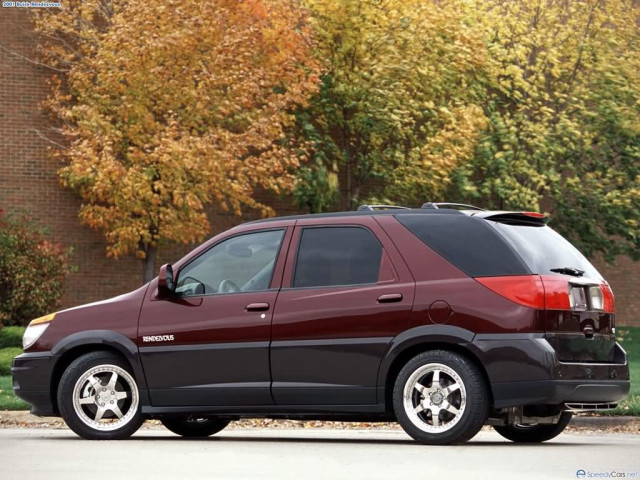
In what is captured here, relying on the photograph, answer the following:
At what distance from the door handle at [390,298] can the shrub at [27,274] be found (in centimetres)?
1713

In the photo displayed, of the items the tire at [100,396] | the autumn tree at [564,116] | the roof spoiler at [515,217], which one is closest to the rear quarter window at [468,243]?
the roof spoiler at [515,217]

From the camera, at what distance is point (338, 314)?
36.1ft

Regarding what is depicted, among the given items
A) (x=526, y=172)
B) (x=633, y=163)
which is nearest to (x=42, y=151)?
(x=526, y=172)

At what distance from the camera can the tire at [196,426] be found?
12641 millimetres

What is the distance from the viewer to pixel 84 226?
29641 mm

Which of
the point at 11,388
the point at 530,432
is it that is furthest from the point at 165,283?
the point at 11,388

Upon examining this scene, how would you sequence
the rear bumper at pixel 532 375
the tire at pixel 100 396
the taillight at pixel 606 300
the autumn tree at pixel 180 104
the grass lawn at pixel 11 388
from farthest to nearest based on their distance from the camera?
the autumn tree at pixel 180 104 < the grass lawn at pixel 11 388 < the tire at pixel 100 396 < the taillight at pixel 606 300 < the rear bumper at pixel 532 375

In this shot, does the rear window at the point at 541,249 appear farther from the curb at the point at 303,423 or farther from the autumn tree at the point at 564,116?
the autumn tree at the point at 564,116

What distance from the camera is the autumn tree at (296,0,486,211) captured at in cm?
2623

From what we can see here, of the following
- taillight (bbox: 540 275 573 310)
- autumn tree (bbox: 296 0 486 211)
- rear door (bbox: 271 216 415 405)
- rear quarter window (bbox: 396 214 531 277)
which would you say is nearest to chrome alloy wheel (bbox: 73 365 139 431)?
rear door (bbox: 271 216 415 405)

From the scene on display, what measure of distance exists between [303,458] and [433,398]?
121 cm

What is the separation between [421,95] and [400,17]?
158cm

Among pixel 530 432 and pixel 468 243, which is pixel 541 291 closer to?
pixel 468 243

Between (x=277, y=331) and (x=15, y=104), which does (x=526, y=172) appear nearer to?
(x=15, y=104)
